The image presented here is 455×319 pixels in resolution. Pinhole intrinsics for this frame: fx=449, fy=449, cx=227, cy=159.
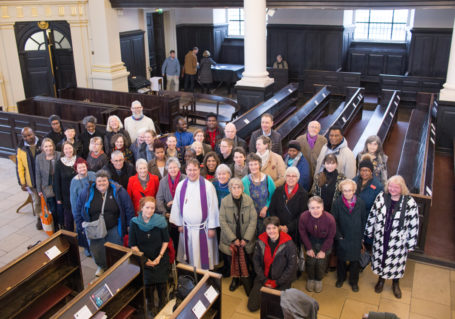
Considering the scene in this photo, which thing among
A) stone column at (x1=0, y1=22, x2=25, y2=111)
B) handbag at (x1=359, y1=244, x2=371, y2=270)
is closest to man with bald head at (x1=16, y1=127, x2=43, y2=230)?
handbag at (x1=359, y1=244, x2=371, y2=270)

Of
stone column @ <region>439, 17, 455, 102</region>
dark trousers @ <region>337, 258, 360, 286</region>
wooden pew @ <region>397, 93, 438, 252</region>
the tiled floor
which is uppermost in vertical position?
stone column @ <region>439, 17, 455, 102</region>

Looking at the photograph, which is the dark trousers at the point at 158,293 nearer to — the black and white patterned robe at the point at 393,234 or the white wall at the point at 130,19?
the black and white patterned robe at the point at 393,234

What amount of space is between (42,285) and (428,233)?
16.8ft

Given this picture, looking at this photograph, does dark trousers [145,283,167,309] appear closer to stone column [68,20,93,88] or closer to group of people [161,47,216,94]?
stone column [68,20,93,88]

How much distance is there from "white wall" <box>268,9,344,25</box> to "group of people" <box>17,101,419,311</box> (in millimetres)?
9901

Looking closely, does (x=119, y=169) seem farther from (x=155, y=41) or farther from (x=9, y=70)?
(x=155, y=41)

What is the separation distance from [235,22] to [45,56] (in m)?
7.84

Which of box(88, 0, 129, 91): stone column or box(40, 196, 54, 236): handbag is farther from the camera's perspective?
box(88, 0, 129, 91): stone column

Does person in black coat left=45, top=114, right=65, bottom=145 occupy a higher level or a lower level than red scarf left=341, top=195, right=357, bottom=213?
higher

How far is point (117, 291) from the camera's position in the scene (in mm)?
4445

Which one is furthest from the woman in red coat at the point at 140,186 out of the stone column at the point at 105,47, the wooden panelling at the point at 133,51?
the wooden panelling at the point at 133,51

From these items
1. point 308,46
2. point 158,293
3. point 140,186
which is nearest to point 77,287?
point 158,293

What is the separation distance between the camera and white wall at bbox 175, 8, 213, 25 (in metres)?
16.8

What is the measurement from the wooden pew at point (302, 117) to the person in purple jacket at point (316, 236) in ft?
11.3
